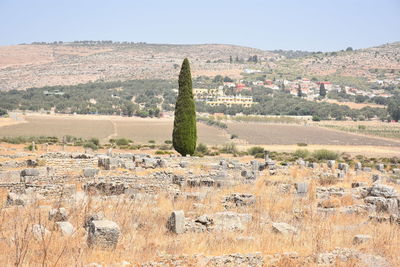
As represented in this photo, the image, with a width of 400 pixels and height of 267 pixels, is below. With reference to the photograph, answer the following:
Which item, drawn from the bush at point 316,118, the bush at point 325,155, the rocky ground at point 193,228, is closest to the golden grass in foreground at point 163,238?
the rocky ground at point 193,228

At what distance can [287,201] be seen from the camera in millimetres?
13656

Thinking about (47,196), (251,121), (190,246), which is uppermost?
(190,246)

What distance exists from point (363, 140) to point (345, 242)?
72112mm

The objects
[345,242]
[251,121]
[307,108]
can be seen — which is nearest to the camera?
[345,242]

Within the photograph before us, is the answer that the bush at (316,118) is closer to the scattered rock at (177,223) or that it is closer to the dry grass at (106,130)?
the dry grass at (106,130)

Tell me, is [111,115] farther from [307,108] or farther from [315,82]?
[315,82]

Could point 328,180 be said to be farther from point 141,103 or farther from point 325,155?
point 141,103

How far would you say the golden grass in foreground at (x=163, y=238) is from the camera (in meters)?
6.78

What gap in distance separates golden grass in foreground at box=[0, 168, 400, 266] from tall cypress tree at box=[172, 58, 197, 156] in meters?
21.2

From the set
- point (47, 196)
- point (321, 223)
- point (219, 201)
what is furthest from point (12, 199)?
point (321, 223)

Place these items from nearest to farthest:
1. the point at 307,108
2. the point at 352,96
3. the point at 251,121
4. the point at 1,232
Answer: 1. the point at 1,232
2. the point at 251,121
3. the point at 307,108
4. the point at 352,96

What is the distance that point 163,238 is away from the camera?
838 centimetres

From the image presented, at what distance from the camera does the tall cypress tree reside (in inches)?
1310

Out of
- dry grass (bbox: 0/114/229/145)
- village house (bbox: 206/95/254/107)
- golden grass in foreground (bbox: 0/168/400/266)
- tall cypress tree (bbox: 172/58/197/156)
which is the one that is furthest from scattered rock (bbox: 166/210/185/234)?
village house (bbox: 206/95/254/107)
